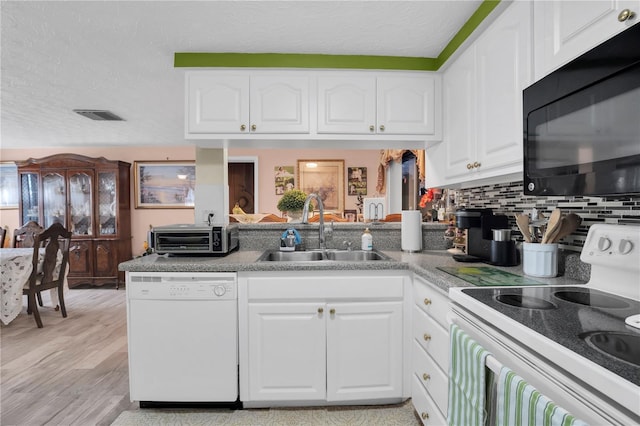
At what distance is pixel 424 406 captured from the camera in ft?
5.19

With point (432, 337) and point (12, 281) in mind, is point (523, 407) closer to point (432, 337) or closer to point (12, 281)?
point (432, 337)

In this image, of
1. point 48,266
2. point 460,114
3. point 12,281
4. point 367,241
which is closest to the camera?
point 460,114

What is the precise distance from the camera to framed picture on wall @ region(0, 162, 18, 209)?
5520 mm

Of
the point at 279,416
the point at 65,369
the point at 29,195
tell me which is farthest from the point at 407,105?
the point at 29,195

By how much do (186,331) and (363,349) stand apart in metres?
0.97

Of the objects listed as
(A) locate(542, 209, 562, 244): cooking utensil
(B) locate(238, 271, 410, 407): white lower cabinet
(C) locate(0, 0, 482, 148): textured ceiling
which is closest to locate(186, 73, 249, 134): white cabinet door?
(C) locate(0, 0, 482, 148): textured ceiling

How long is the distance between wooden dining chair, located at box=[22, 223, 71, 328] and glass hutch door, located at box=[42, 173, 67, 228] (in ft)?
5.44

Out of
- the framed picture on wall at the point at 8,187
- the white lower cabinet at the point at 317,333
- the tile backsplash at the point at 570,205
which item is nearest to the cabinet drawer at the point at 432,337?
the white lower cabinet at the point at 317,333

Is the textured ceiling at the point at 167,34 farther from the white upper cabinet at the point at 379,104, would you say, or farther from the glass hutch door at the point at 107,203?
the glass hutch door at the point at 107,203

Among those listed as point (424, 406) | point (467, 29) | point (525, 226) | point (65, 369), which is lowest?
point (65, 369)

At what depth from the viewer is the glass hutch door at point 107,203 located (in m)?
5.00

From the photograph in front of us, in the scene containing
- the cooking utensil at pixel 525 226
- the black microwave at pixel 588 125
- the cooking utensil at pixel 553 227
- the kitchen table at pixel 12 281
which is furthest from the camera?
the kitchen table at pixel 12 281

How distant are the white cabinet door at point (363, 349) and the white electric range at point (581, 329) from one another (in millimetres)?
635

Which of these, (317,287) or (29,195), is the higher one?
(29,195)
